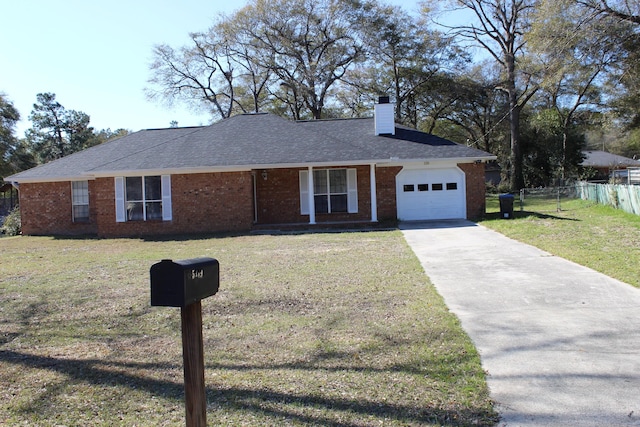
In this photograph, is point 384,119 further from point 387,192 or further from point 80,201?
point 80,201

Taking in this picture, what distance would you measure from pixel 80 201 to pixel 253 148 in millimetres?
7602

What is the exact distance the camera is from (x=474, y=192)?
64.2 ft

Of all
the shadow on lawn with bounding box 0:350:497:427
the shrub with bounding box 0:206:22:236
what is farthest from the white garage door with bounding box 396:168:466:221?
the shrub with bounding box 0:206:22:236

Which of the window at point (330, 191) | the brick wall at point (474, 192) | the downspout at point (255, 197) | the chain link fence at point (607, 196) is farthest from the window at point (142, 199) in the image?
the chain link fence at point (607, 196)

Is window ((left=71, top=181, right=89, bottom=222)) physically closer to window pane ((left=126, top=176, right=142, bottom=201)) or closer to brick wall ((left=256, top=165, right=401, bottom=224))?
window pane ((left=126, top=176, right=142, bottom=201))

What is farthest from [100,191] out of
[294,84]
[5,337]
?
[294,84]

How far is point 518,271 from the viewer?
8.59 m

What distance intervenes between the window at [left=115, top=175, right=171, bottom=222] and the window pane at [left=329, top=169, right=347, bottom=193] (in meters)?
6.17

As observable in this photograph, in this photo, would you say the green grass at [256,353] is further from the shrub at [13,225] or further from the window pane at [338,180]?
the shrub at [13,225]

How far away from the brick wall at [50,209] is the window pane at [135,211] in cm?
276

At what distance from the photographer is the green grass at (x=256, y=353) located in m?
3.63

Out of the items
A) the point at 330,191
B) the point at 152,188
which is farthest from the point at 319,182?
the point at 152,188

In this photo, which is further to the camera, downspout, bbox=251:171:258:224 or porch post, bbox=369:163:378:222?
downspout, bbox=251:171:258:224

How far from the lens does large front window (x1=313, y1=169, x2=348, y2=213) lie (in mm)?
19859
